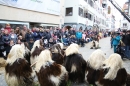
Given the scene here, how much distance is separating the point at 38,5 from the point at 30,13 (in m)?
1.48

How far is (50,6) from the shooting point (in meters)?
21.4

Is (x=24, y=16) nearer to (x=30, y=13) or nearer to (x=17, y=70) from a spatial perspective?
(x=30, y=13)

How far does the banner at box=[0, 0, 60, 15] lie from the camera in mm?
15580

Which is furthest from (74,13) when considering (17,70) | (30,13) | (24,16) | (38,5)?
(17,70)

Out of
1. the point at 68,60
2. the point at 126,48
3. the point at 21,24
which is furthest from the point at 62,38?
the point at 68,60

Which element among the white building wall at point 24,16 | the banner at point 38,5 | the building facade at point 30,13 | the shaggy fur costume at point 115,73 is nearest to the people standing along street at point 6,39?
the building facade at point 30,13

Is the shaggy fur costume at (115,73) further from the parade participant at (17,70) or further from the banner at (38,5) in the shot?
the banner at (38,5)

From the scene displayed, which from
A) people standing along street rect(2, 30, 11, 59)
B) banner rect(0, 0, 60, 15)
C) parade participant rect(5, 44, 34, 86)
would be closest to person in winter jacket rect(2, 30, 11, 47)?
people standing along street rect(2, 30, 11, 59)

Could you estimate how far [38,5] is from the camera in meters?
19.1

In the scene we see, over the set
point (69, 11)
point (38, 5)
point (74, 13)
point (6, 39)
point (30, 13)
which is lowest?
point (6, 39)

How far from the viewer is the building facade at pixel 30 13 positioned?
49.7 feet

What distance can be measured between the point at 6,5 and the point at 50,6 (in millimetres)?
7251

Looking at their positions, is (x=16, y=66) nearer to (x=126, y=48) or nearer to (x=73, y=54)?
(x=73, y=54)

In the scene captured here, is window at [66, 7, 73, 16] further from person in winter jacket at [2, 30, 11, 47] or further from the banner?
person in winter jacket at [2, 30, 11, 47]
